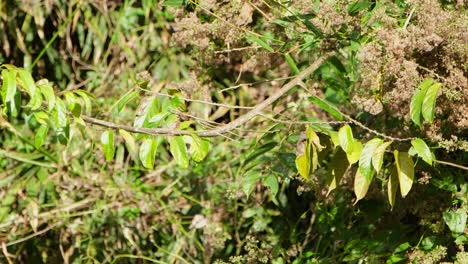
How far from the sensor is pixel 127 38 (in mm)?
4059

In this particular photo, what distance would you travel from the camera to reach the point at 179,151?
6.46ft

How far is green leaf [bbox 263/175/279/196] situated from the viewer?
236 centimetres

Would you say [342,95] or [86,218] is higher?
[342,95]

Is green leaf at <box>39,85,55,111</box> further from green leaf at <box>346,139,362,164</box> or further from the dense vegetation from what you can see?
green leaf at <box>346,139,362,164</box>

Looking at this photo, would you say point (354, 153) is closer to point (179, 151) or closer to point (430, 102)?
point (430, 102)

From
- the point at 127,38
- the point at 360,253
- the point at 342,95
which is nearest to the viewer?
the point at 360,253

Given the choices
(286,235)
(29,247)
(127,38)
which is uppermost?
(127,38)

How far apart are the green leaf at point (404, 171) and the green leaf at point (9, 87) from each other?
89 cm

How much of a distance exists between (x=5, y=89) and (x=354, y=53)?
98 centimetres

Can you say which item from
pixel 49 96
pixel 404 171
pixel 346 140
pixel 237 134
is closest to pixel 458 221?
pixel 404 171

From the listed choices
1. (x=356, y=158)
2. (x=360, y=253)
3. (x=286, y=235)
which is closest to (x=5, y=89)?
(x=356, y=158)

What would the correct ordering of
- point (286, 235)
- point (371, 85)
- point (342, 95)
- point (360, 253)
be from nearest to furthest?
1. point (371, 85)
2. point (360, 253)
3. point (342, 95)
4. point (286, 235)

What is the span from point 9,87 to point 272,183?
0.81 metres

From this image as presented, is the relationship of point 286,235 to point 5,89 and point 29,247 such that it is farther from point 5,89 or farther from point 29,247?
point 5,89
